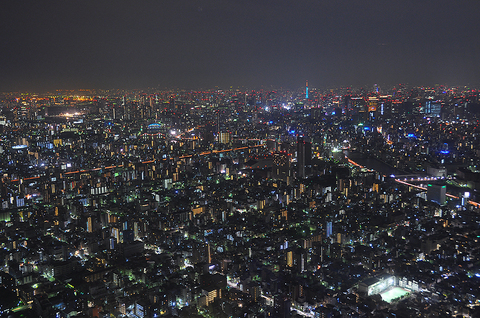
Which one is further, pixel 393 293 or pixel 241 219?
pixel 241 219

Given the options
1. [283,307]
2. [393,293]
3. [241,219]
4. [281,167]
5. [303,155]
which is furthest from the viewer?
[303,155]

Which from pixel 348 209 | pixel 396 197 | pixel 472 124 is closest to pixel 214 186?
pixel 348 209

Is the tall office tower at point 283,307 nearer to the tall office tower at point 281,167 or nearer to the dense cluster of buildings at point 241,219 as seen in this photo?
the dense cluster of buildings at point 241,219

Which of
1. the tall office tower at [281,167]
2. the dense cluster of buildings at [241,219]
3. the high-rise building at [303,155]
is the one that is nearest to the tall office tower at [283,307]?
the dense cluster of buildings at [241,219]

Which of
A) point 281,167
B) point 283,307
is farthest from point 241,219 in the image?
point 281,167

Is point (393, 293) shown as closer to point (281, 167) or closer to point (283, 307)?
point (283, 307)

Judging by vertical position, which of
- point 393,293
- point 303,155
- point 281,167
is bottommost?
point 393,293

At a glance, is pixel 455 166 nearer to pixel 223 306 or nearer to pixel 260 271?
pixel 260 271
